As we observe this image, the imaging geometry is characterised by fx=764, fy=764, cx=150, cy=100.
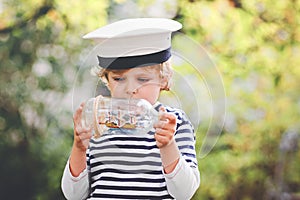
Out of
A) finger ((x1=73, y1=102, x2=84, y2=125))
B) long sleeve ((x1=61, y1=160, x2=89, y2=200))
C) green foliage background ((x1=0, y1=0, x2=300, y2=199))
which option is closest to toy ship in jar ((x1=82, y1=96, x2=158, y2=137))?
finger ((x1=73, y1=102, x2=84, y2=125))

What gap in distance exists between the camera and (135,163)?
1.46m

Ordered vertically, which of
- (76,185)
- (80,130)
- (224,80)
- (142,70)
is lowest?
(224,80)

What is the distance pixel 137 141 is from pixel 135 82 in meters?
0.14

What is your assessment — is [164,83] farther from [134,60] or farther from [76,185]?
[76,185]

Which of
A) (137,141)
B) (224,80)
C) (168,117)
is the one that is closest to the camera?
(168,117)

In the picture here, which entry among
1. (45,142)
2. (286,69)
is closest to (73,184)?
(45,142)

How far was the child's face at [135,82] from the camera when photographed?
1.39m

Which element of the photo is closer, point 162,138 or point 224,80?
point 162,138

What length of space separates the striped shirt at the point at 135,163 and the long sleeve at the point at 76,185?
0.11ft

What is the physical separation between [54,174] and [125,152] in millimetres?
1427

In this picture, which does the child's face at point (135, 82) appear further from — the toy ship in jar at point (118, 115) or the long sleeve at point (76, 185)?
the long sleeve at point (76, 185)

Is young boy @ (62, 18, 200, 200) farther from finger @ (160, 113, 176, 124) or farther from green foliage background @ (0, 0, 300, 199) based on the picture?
green foliage background @ (0, 0, 300, 199)

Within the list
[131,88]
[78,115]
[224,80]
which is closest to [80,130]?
[78,115]

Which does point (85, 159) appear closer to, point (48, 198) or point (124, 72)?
point (124, 72)
